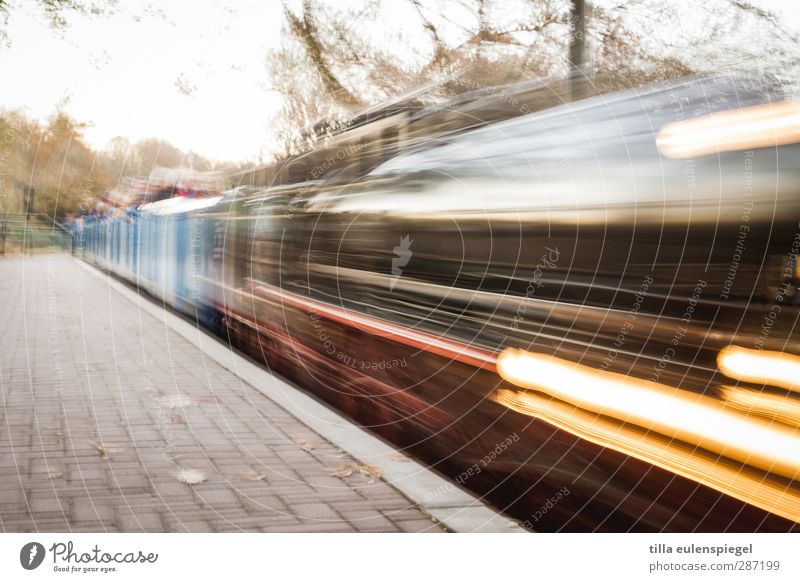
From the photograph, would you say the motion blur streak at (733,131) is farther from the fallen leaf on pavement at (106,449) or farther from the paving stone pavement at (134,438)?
the fallen leaf on pavement at (106,449)

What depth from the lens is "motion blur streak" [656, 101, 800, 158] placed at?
9.41 feet

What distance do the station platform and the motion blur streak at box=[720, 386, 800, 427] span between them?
0.96 meters

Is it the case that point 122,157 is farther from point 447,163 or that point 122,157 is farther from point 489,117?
point 447,163

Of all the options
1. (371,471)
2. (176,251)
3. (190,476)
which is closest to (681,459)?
(371,471)

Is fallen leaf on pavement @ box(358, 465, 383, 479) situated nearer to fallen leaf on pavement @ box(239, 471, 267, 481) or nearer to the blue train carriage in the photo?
fallen leaf on pavement @ box(239, 471, 267, 481)

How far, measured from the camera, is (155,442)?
3439mm

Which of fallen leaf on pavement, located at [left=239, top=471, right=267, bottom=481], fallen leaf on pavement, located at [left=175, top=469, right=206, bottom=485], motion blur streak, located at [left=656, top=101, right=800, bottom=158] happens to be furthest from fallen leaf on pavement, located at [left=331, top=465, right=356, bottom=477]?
motion blur streak, located at [left=656, top=101, right=800, bottom=158]

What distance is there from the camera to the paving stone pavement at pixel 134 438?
2.71 meters

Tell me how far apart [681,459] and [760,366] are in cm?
49

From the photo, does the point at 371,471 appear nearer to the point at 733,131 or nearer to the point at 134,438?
the point at 134,438

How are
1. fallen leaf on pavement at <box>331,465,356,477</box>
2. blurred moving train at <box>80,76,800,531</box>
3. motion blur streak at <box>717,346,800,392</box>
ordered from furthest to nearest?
fallen leaf on pavement at <box>331,465,356,477</box> → blurred moving train at <box>80,76,800,531</box> → motion blur streak at <box>717,346,800,392</box>

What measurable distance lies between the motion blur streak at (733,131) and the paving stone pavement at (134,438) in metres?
1.99

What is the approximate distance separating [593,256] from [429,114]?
123 cm
